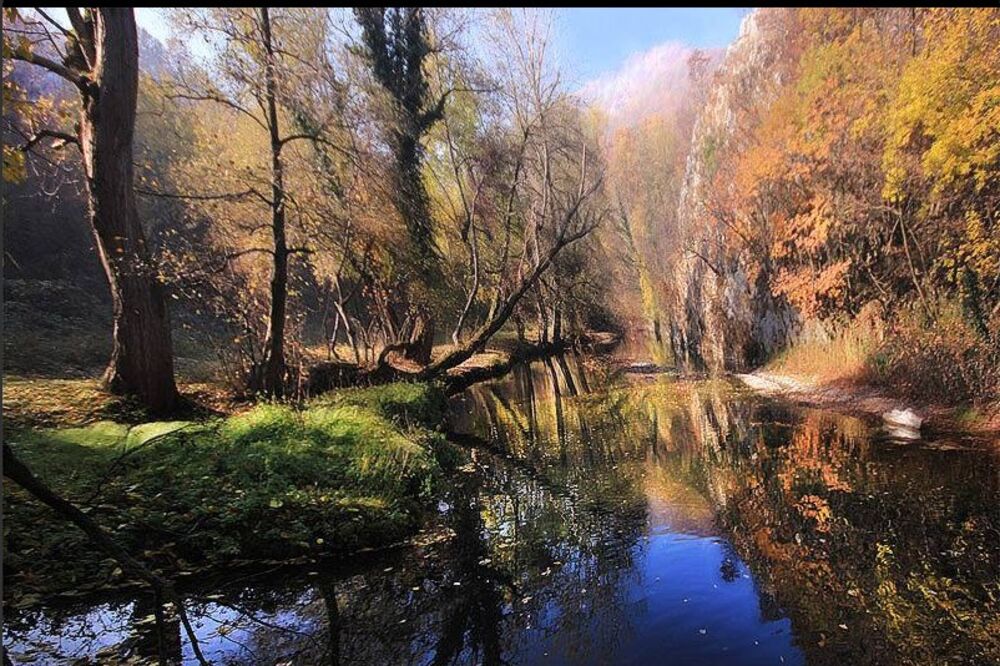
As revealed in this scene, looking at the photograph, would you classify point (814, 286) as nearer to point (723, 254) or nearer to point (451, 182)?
point (723, 254)

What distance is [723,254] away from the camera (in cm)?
1794

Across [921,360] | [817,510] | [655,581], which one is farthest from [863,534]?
[921,360]

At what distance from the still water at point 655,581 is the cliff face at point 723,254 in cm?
835

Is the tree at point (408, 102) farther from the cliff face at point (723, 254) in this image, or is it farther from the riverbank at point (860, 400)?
the riverbank at point (860, 400)

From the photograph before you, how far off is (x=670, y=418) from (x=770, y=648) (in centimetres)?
720

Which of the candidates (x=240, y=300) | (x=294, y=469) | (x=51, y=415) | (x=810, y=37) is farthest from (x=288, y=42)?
(x=810, y=37)

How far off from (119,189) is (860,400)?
38.7ft

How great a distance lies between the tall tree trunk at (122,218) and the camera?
7602 millimetres

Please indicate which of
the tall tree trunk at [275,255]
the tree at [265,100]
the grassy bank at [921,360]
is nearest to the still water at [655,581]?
the grassy bank at [921,360]

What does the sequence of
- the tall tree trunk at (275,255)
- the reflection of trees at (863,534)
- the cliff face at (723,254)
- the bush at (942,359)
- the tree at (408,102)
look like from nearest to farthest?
the reflection of trees at (863,534), the bush at (942,359), the tall tree trunk at (275,255), the tree at (408,102), the cliff face at (723,254)

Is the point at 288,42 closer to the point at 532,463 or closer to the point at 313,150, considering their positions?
the point at 313,150

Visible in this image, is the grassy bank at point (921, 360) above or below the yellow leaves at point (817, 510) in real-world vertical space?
above

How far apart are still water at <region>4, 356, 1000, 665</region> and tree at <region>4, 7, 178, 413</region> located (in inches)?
188

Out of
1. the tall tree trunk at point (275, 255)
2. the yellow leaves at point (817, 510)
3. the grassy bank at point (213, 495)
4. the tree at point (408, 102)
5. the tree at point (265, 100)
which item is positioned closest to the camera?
the grassy bank at point (213, 495)
